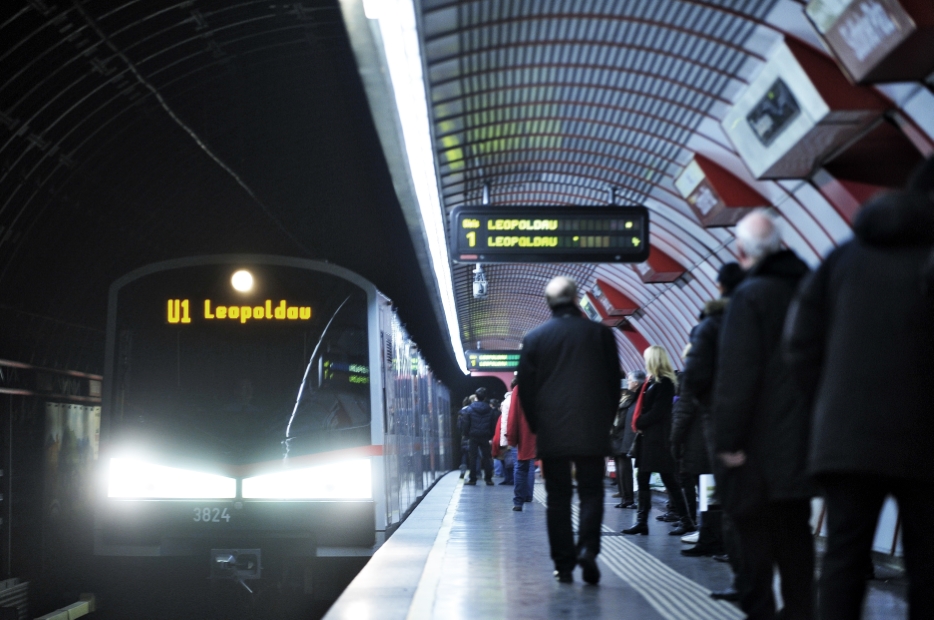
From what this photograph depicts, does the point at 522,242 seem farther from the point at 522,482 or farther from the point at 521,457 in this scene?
the point at 521,457

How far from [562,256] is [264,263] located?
6492mm

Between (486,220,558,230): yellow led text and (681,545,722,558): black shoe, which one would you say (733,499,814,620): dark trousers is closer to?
(681,545,722,558): black shoe

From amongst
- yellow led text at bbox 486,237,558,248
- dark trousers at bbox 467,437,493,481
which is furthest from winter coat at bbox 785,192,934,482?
dark trousers at bbox 467,437,493,481

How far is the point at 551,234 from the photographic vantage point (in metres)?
15.5

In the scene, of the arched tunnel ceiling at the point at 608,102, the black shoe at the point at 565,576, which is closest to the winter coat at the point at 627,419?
the arched tunnel ceiling at the point at 608,102

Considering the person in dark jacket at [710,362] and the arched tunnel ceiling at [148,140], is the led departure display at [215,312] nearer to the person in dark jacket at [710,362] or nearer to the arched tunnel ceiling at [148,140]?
the arched tunnel ceiling at [148,140]

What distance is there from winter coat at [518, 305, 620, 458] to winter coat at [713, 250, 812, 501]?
6.90 ft

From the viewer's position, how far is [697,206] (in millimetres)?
17047

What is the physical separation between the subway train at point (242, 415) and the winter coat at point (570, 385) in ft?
7.80

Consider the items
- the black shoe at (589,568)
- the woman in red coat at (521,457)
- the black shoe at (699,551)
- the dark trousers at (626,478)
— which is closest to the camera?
the black shoe at (589,568)

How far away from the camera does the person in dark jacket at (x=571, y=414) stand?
23.4 feet

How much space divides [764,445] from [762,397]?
195 millimetres

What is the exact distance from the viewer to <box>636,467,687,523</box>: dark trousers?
1097 centimetres

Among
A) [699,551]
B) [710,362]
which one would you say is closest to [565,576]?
[710,362]
